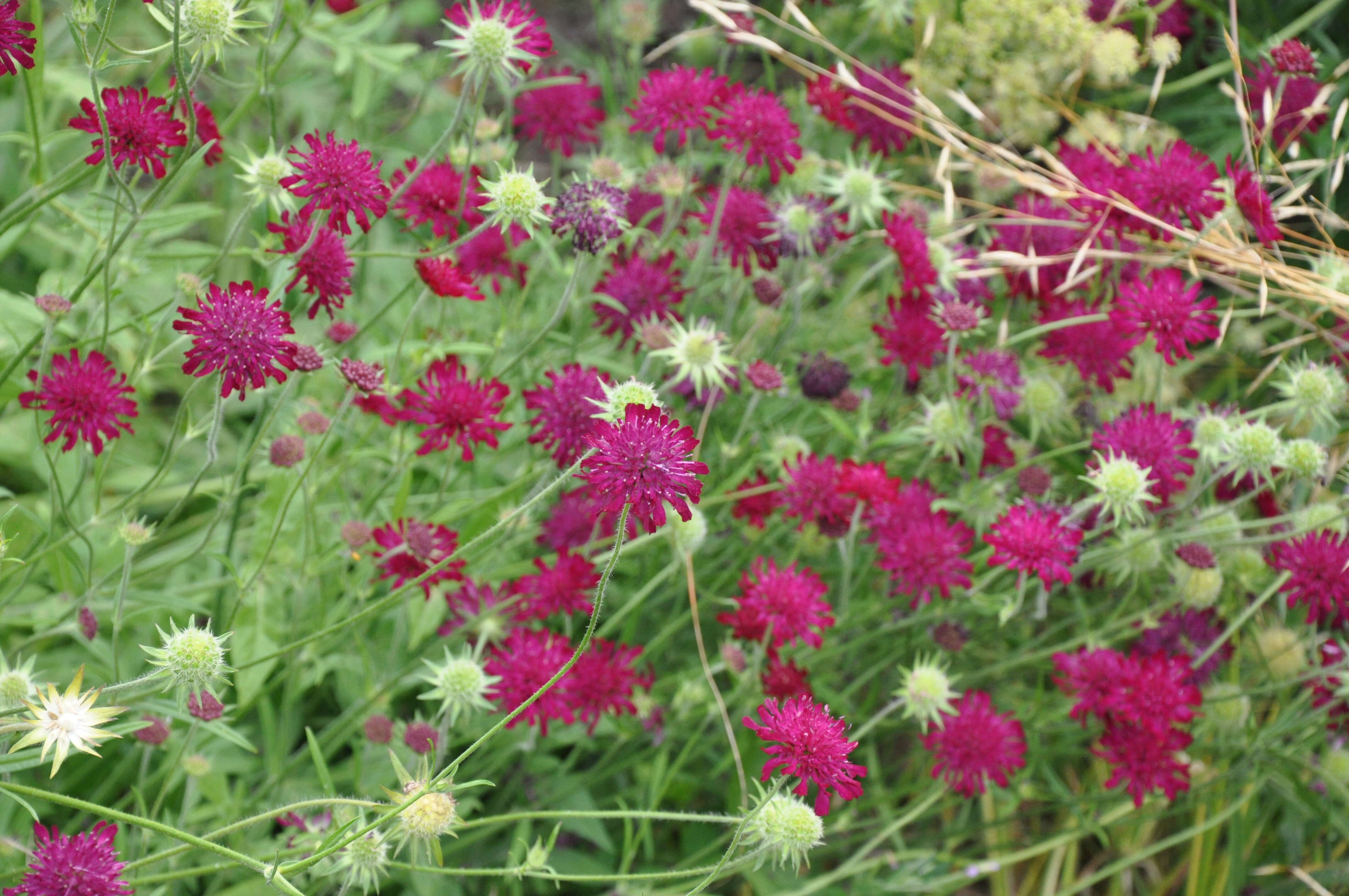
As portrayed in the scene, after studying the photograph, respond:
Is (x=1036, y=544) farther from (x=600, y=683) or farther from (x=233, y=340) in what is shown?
(x=233, y=340)

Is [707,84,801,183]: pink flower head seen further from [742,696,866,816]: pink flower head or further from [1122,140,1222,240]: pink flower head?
[742,696,866,816]: pink flower head

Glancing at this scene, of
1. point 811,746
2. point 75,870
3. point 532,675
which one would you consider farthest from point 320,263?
point 811,746

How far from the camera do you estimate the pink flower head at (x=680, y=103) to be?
188cm

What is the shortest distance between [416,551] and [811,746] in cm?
67

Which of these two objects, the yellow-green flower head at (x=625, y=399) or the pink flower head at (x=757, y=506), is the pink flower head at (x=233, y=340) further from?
the pink flower head at (x=757, y=506)

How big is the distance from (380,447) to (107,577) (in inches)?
24.6

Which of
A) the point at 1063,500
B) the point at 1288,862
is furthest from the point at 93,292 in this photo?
the point at 1288,862

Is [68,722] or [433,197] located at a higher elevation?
[433,197]

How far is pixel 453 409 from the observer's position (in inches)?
61.3

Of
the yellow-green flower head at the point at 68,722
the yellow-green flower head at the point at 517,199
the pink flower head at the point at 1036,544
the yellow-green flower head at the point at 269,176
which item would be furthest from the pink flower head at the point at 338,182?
the pink flower head at the point at 1036,544

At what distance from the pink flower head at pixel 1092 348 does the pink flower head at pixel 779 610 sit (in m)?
0.66

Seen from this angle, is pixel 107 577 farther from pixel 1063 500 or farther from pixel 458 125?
pixel 1063 500

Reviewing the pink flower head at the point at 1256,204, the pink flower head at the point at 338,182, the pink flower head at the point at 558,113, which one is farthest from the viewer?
the pink flower head at the point at 558,113

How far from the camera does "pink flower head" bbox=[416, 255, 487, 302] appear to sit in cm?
151
